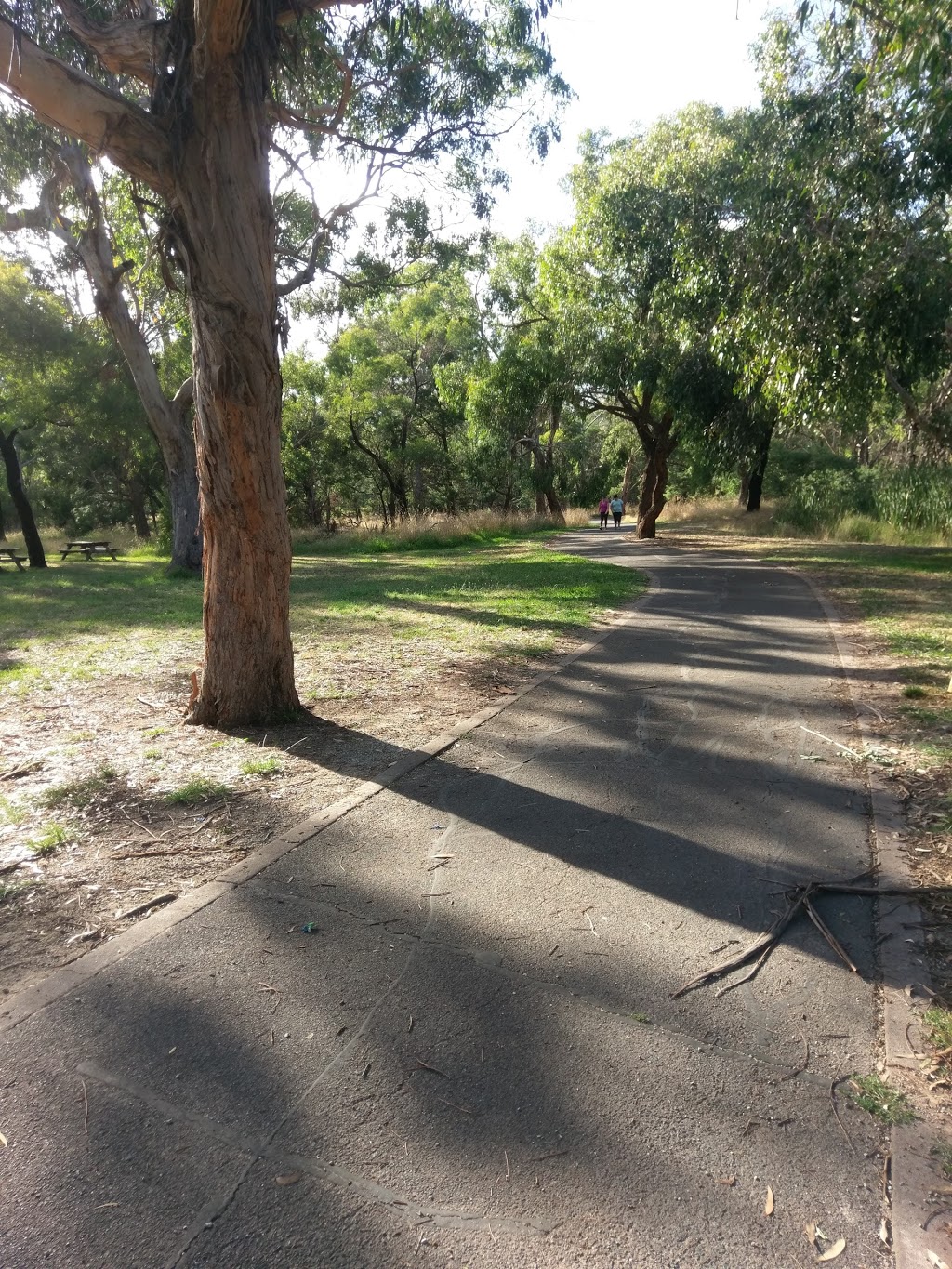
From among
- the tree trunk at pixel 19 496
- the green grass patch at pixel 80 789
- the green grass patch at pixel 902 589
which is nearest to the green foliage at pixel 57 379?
the tree trunk at pixel 19 496

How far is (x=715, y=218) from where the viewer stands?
48.4 feet

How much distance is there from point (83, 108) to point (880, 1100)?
244 inches

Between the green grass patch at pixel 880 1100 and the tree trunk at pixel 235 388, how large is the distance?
4.31m

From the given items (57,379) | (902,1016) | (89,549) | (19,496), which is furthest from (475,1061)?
(89,549)

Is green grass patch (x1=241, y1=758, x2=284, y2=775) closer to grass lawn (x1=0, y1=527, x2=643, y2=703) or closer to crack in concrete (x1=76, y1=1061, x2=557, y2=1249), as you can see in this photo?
grass lawn (x1=0, y1=527, x2=643, y2=703)

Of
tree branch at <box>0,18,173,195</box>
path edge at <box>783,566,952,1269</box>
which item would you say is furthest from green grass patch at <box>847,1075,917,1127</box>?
tree branch at <box>0,18,173,195</box>

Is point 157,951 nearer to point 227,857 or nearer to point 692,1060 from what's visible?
point 227,857

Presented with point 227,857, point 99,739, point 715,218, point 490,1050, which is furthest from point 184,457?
point 490,1050

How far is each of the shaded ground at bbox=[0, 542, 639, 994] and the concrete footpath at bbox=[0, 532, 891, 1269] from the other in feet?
1.50

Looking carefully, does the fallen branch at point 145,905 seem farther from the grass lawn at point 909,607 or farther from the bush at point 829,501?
the bush at point 829,501

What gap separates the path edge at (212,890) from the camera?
9.08 ft

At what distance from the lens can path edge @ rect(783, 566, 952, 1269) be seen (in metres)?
1.85

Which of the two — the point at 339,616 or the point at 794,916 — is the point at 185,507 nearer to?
the point at 339,616

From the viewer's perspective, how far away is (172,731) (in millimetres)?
5688
